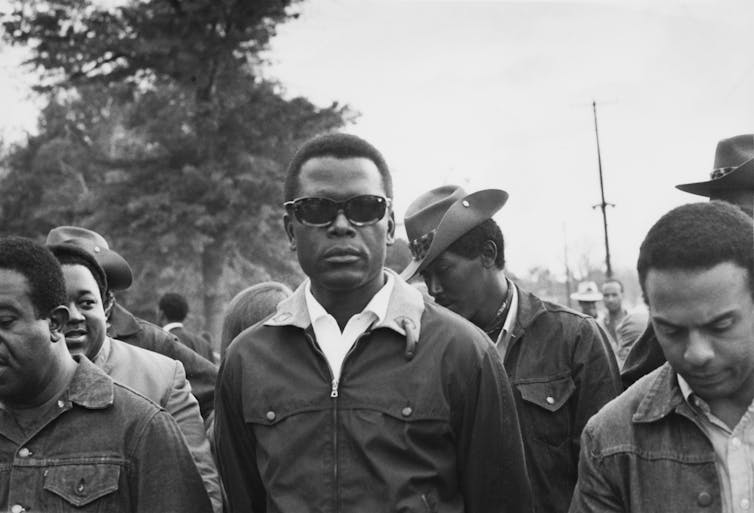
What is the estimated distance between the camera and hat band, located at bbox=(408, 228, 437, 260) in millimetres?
4691

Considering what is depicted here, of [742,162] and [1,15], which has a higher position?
[1,15]

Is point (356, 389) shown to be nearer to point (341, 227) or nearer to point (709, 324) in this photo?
point (341, 227)

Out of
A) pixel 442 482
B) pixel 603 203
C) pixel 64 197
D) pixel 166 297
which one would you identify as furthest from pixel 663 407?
pixel 64 197

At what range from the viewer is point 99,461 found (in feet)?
10.3

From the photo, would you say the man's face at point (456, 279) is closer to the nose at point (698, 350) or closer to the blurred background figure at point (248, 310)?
the blurred background figure at point (248, 310)

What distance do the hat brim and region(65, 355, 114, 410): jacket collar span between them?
243cm

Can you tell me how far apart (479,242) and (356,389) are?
5.41 ft

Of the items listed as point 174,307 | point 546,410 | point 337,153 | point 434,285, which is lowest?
point 174,307

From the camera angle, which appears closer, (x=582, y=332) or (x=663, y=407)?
(x=663, y=407)

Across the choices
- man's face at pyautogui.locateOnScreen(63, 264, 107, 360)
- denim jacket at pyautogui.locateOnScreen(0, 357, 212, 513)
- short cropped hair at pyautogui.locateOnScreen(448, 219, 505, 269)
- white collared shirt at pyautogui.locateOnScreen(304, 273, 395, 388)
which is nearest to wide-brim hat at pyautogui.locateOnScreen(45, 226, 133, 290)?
man's face at pyautogui.locateOnScreen(63, 264, 107, 360)

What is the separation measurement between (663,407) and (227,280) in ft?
63.8

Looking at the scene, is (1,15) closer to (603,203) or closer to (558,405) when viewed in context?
(603,203)

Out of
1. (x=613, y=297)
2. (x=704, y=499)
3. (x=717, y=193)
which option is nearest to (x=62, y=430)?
(x=704, y=499)

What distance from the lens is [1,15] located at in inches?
798
